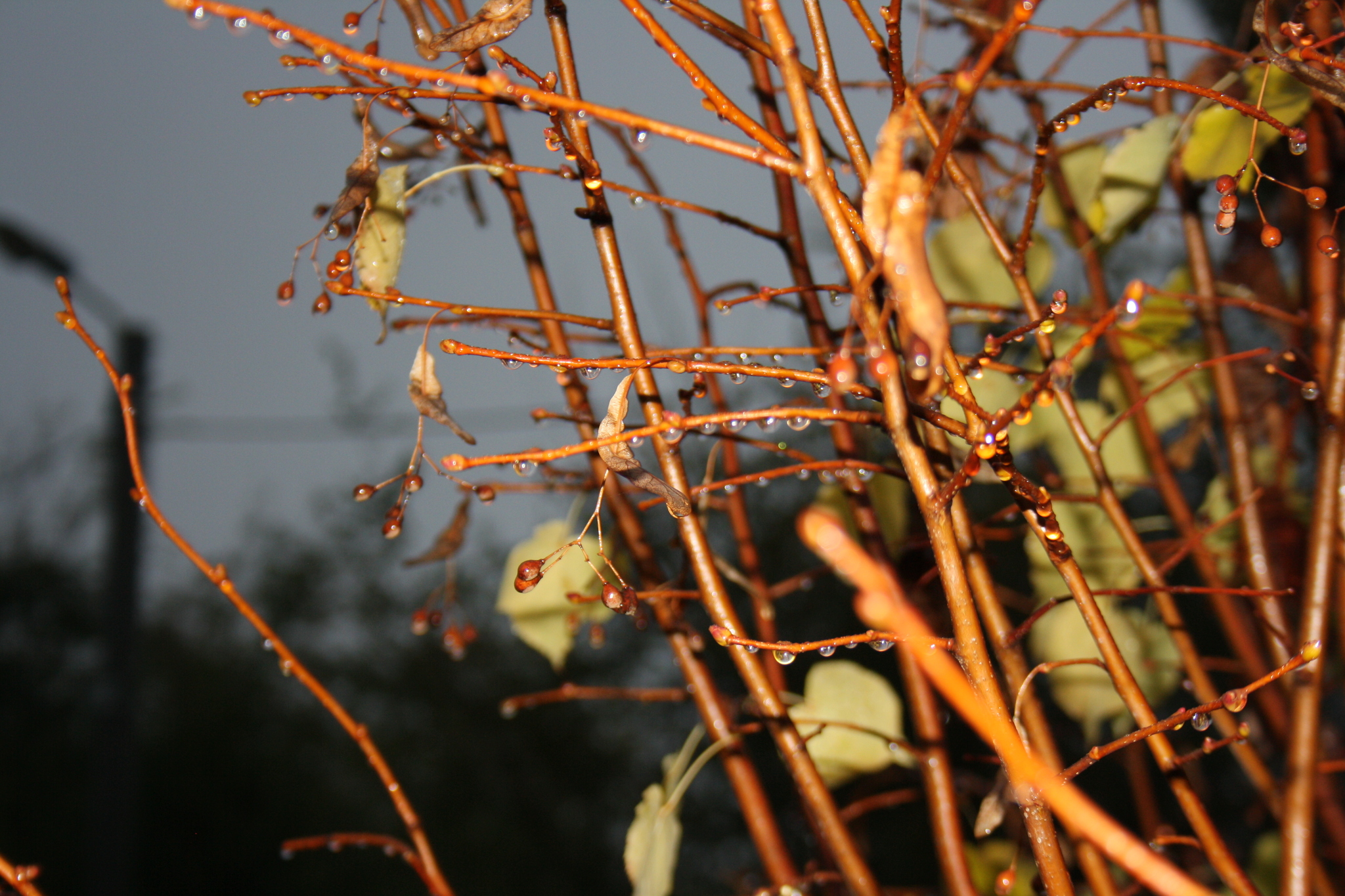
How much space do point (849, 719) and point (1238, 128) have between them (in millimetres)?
280

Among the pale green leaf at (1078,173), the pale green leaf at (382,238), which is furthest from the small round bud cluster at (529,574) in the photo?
the pale green leaf at (1078,173)

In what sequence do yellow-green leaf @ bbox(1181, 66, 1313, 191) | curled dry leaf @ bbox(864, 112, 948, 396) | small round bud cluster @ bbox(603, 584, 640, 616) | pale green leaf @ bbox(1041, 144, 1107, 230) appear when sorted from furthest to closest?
pale green leaf @ bbox(1041, 144, 1107, 230), yellow-green leaf @ bbox(1181, 66, 1313, 191), small round bud cluster @ bbox(603, 584, 640, 616), curled dry leaf @ bbox(864, 112, 948, 396)

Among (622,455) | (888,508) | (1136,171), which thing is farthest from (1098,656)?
(622,455)

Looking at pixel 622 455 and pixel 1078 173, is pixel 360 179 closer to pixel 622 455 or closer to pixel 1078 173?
pixel 622 455

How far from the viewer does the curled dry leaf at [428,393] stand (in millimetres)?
234

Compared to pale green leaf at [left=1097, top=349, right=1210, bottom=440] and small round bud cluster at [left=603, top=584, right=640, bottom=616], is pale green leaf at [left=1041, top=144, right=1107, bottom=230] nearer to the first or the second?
pale green leaf at [left=1097, top=349, right=1210, bottom=440]

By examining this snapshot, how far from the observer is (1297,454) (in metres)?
0.46

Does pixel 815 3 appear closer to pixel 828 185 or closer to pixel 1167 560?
pixel 828 185

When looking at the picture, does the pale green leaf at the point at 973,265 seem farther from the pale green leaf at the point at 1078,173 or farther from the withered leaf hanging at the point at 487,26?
the withered leaf hanging at the point at 487,26

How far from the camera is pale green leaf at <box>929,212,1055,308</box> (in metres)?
0.39

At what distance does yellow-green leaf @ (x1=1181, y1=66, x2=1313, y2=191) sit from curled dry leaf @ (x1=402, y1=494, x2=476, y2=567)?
1.08 ft

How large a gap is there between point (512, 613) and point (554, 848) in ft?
5.64

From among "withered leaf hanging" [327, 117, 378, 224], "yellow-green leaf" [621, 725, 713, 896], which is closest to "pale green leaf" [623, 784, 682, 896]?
"yellow-green leaf" [621, 725, 713, 896]

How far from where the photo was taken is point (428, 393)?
0.24m
